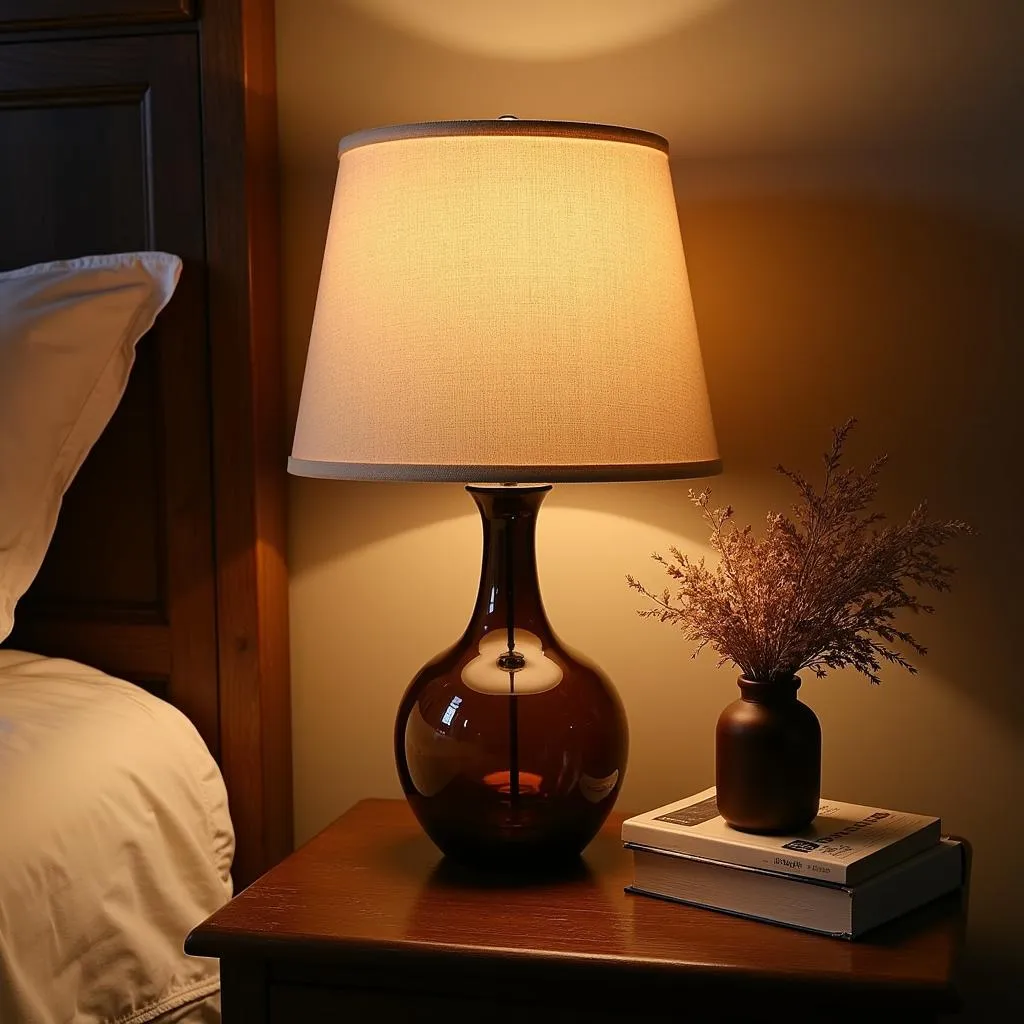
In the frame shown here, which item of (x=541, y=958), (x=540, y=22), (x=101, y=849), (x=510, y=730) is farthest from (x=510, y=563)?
(x=540, y=22)

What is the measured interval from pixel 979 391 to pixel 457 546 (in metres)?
0.63

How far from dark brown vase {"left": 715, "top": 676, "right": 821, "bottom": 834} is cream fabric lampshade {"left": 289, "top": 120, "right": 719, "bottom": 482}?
241mm

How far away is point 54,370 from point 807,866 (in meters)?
0.93

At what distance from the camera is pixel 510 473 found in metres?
→ 1.12

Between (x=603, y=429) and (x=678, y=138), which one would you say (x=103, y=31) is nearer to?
(x=678, y=138)

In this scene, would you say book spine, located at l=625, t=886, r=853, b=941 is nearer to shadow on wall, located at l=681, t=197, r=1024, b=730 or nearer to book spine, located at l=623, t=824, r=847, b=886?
book spine, located at l=623, t=824, r=847, b=886

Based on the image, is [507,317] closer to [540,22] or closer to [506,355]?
[506,355]

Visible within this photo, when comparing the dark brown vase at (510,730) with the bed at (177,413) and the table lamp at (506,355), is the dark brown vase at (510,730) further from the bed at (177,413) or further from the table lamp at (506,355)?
the bed at (177,413)

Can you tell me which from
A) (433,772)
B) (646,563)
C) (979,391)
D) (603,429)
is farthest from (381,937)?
(979,391)

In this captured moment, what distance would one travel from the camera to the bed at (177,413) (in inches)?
60.4

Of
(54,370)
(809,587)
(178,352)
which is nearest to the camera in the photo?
(809,587)

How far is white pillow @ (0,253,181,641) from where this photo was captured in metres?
1.43

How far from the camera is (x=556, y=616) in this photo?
1606mm

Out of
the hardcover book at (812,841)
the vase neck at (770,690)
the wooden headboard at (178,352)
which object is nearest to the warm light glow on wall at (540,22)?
the wooden headboard at (178,352)
